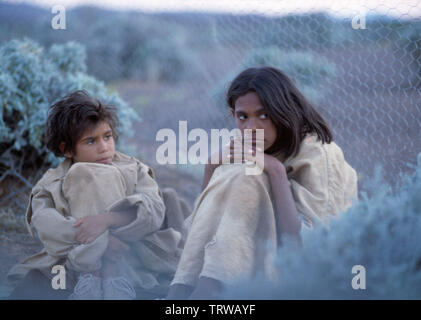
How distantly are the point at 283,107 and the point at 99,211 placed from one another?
0.96 metres

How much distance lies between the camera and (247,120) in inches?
87.7

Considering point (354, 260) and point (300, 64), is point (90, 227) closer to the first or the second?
point (354, 260)

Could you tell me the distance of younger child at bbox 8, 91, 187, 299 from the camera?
219cm

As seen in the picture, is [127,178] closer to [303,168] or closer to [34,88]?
[303,168]

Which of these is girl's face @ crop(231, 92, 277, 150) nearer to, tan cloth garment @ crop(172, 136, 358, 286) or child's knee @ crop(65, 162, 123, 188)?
tan cloth garment @ crop(172, 136, 358, 286)

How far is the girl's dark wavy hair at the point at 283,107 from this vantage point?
2.19m

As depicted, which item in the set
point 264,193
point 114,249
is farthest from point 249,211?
point 114,249

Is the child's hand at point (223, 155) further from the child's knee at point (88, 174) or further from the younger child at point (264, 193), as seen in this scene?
the child's knee at point (88, 174)

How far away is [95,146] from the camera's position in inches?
95.6

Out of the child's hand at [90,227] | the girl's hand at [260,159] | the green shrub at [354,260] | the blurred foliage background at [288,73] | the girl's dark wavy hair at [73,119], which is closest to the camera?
the green shrub at [354,260]

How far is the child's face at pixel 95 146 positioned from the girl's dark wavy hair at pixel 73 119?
0.8 inches

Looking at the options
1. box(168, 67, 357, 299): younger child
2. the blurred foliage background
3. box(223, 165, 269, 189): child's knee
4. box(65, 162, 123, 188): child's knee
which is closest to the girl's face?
box(168, 67, 357, 299): younger child

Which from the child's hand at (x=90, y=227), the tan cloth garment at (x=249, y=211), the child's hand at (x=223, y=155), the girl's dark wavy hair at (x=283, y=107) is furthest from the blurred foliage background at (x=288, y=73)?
the child's hand at (x=90, y=227)
